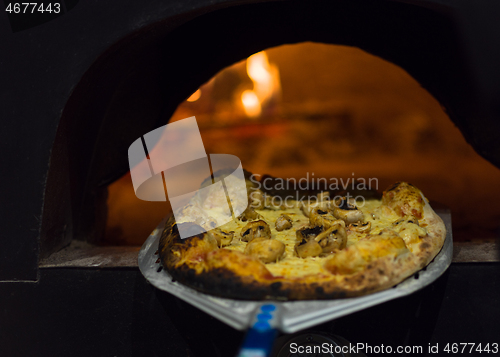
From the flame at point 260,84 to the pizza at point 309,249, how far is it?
158 centimetres

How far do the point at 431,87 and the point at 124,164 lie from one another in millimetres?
1623

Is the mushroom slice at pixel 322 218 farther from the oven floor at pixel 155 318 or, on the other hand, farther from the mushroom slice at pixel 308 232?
the oven floor at pixel 155 318

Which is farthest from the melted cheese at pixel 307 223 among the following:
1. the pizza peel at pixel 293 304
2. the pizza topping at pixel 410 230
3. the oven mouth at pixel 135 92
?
the oven mouth at pixel 135 92

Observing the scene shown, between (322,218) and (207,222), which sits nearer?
(322,218)

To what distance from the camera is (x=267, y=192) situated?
1.88 m

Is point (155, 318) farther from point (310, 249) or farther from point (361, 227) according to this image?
point (361, 227)

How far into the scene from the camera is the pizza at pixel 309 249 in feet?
3.41

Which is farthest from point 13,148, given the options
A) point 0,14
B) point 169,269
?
point 169,269

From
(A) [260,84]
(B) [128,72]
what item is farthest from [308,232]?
(A) [260,84]

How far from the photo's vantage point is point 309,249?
1.20 metres

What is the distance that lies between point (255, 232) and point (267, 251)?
191mm

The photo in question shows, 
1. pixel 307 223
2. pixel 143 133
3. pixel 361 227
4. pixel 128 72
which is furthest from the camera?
pixel 143 133

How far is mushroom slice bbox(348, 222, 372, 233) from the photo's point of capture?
4.54 ft

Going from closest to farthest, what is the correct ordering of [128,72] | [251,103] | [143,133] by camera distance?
[128,72] < [143,133] < [251,103]
